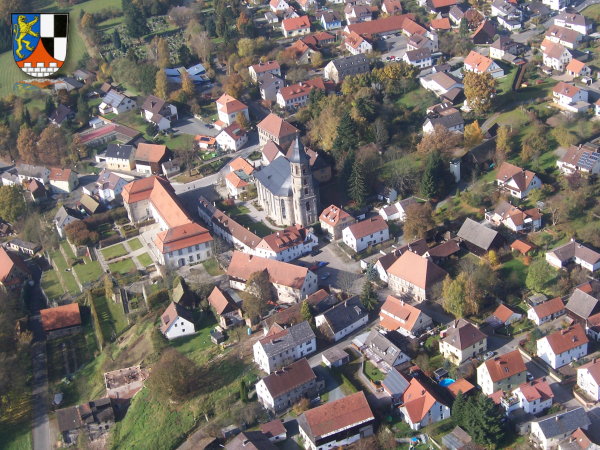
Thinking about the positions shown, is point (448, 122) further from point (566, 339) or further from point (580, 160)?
point (566, 339)

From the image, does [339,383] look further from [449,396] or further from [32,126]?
[32,126]

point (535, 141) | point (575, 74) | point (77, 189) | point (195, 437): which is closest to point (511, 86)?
point (575, 74)

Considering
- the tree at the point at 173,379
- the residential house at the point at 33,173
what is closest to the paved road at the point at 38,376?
the tree at the point at 173,379

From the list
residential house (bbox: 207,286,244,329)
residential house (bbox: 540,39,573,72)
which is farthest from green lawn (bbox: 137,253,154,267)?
residential house (bbox: 540,39,573,72)

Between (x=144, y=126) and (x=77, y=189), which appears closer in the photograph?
(x=77, y=189)

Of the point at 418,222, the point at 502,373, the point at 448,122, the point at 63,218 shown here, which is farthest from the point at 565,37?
the point at 63,218

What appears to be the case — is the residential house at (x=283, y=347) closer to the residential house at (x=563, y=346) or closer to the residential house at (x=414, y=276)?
the residential house at (x=414, y=276)
